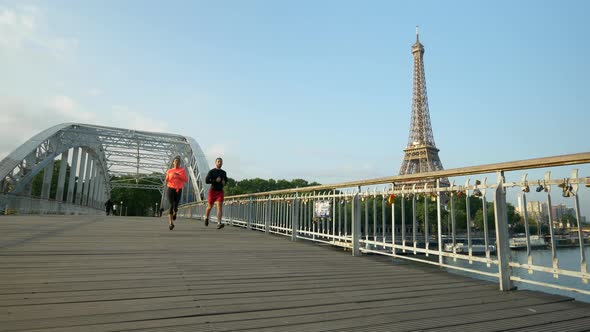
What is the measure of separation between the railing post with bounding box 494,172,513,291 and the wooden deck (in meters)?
0.15

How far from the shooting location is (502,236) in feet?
10.8

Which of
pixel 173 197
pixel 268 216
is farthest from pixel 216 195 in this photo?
pixel 268 216

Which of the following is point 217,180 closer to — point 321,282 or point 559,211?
point 321,282

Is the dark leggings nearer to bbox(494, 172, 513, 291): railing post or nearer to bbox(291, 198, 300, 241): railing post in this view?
bbox(291, 198, 300, 241): railing post

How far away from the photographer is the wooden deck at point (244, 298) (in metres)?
2.05

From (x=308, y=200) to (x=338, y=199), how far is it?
3.73 ft

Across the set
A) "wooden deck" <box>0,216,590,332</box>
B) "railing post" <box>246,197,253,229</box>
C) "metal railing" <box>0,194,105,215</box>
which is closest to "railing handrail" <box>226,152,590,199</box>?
"wooden deck" <box>0,216,590,332</box>

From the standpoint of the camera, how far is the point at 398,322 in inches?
85.4

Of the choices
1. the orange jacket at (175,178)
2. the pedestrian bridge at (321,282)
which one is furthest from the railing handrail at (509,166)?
the orange jacket at (175,178)

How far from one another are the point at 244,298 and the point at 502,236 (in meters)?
2.50

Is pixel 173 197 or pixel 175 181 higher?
pixel 175 181

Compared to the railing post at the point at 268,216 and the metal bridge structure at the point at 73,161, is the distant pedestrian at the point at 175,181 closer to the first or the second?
the railing post at the point at 268,216

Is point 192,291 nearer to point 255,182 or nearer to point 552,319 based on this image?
point 552,319

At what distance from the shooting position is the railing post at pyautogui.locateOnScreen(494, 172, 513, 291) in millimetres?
3221
